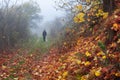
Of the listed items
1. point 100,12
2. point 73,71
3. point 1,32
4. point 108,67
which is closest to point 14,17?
point 1,32

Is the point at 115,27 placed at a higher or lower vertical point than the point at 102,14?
lower

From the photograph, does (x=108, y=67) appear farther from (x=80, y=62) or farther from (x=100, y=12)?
(x=100, y=12)

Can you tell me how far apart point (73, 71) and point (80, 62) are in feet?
1.07

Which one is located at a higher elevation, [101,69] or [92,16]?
[92,16]

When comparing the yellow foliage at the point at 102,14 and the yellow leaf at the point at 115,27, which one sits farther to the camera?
the yellow foliage at the point at 102,14

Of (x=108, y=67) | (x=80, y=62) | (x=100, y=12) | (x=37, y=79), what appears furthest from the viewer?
(x=100, y=12)

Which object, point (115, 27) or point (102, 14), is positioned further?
point (102, 14)

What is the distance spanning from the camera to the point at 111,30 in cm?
796

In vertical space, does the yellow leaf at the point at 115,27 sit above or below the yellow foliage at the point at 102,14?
below

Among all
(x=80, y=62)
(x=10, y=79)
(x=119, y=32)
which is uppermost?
(x=119, y=32)

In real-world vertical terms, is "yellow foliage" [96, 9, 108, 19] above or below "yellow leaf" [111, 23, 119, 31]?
above

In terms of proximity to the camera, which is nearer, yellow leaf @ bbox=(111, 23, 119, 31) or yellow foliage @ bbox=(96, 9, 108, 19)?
yellow leaf @ bbox=(111, 23, 119, 31)

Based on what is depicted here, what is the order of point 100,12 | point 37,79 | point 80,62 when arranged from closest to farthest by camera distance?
1. point 80,62
2. point 37,79
3. point 100,12

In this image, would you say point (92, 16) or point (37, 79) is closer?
point (37, 79)
